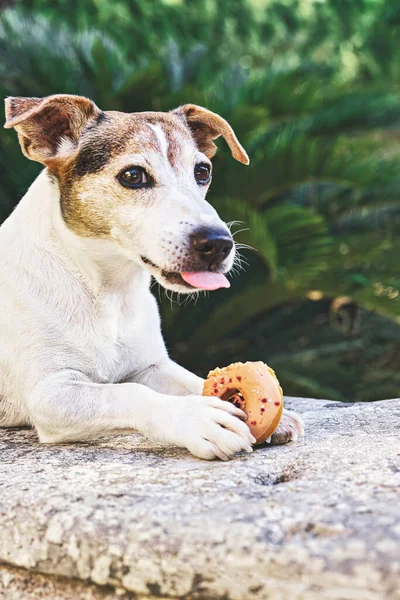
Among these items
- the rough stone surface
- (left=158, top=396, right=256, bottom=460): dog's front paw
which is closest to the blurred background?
(left=158, top=396, right=256, bottom=460): dog's front paw

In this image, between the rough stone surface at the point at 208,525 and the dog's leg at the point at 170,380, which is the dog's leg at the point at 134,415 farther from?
the dog's leg at the point at 170,380

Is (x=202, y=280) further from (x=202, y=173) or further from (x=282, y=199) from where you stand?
(x=282, y=199)

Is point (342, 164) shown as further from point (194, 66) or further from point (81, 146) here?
point (81, 146)

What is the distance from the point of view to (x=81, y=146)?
3119 millimetres

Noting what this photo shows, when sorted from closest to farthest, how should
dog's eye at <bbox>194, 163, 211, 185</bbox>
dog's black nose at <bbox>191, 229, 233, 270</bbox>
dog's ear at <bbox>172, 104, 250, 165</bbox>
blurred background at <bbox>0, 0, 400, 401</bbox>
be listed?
dog's black nose at <bbox>191, 229, 233, 270</bbox>, dog's eye at <bbox>194, 163, 211, 185</bbox>, dog's ear at <bbox>172, 104, 250, 165</bbox>, blurred background at <bbox>0, 0, 400, 401</bbox>

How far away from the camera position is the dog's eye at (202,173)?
10.5 feet

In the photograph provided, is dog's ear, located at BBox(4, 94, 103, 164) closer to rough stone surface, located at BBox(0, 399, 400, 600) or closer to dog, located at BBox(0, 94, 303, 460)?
dog, located at BBox(0, 94, 303, 460)

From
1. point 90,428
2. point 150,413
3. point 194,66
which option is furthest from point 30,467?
point 194,66

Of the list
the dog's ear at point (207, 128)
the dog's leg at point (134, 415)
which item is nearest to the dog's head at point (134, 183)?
the dog's ear at point (207, 128)

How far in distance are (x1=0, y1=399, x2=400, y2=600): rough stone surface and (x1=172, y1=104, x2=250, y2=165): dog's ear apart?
4.72ft

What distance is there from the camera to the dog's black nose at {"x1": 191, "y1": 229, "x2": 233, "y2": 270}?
2725 millimetres

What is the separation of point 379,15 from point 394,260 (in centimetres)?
394

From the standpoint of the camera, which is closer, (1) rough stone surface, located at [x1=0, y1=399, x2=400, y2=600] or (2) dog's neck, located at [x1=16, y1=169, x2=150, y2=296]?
(1) rough stone surface, located at [x1=0, y1=399, x2=400, y2=600]

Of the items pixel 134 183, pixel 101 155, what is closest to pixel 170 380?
pixel 134 183
